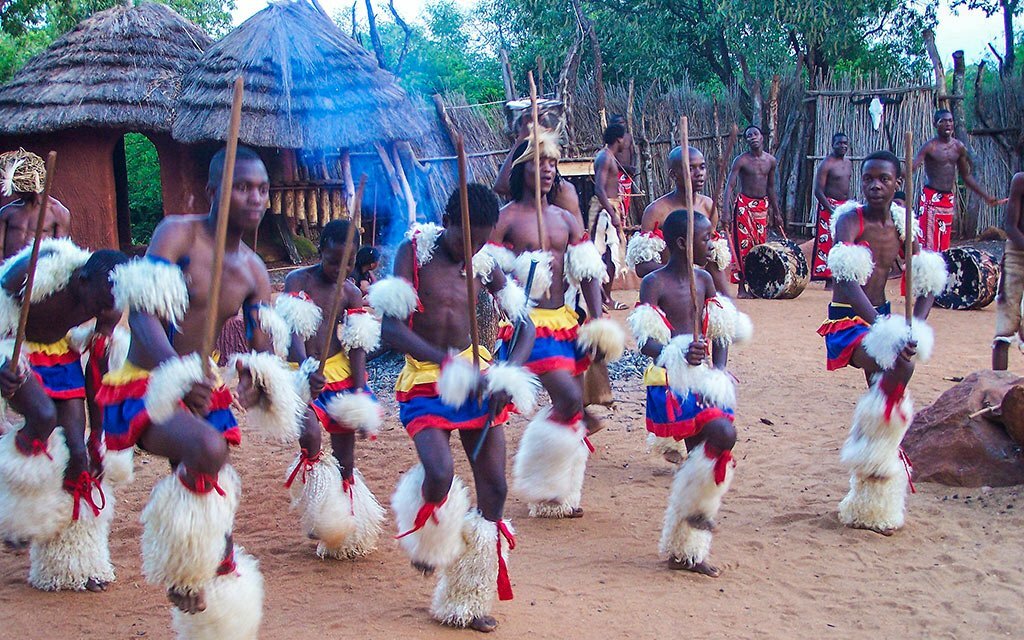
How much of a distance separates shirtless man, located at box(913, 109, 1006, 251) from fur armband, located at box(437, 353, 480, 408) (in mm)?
9505

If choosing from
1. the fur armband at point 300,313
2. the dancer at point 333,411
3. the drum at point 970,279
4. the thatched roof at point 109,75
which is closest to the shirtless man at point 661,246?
the dancer at point 333,411

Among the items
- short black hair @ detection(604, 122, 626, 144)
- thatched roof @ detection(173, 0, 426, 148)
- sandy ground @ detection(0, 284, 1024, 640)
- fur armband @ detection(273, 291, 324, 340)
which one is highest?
thatched roof @ detection(173, 0, 426, 148)

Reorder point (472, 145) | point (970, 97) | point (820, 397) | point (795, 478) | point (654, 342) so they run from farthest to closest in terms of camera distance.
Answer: point (970, 97), point (472, 145), point (820, 397), point (795, 478), point (654, 342)

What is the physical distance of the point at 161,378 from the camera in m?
2.95

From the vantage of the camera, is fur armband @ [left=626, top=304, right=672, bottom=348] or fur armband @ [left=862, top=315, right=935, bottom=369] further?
fur armband @ [left=626, top=304, right=672, bottom=348]

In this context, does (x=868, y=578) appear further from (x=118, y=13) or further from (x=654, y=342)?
(x=118, y=13)

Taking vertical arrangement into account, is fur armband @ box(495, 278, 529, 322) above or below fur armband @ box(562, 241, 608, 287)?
below

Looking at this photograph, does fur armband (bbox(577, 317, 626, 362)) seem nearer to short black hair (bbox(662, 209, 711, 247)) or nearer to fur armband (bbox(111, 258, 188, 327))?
short black hair (bbox(662, 209, 711, 247))

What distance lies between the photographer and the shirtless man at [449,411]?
347 centimetres

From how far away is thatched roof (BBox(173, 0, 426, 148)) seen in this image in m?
11.8

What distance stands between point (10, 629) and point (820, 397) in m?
5.60

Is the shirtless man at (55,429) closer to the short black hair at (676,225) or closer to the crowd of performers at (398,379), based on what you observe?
the crowd of performers at (398,379)

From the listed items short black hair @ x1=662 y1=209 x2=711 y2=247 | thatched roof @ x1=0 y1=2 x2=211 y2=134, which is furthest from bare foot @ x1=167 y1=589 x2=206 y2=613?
thatched roof @ x1=0 y1=2 x2=211 y2=134


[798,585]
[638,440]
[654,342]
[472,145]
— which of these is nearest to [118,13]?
[472,145]
